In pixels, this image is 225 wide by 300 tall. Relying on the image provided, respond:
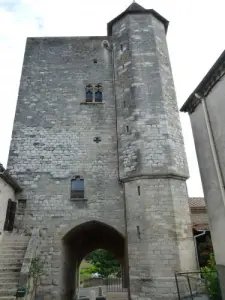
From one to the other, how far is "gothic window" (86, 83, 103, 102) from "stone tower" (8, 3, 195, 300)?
0.05m

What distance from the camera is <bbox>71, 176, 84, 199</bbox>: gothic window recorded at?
10490 mm

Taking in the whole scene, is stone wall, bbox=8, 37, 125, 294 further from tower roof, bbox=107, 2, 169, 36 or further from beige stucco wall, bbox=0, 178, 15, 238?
tower roof, bbox=107, 2, 169, 36

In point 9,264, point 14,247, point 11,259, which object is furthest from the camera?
point 14,247

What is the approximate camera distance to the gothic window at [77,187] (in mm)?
10490

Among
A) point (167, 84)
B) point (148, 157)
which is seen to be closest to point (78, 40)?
point (167, 84)

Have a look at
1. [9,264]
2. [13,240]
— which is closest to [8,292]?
[9,264]

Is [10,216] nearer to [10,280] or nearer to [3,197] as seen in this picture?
[3,197]

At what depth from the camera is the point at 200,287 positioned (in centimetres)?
807

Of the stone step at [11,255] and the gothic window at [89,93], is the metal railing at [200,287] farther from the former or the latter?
the gothic window at [89,93]

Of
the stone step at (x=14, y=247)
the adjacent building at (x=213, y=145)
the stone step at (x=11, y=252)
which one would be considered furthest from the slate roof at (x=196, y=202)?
the stone step at (x=11, y=252)

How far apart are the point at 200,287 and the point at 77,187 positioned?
5645mm

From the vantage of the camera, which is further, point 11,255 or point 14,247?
point 14,247

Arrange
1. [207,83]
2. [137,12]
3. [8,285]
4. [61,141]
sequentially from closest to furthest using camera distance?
[207,83]
[8,285]
[61,141]
[137,12]

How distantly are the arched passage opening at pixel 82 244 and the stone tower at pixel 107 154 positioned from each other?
0.08m
